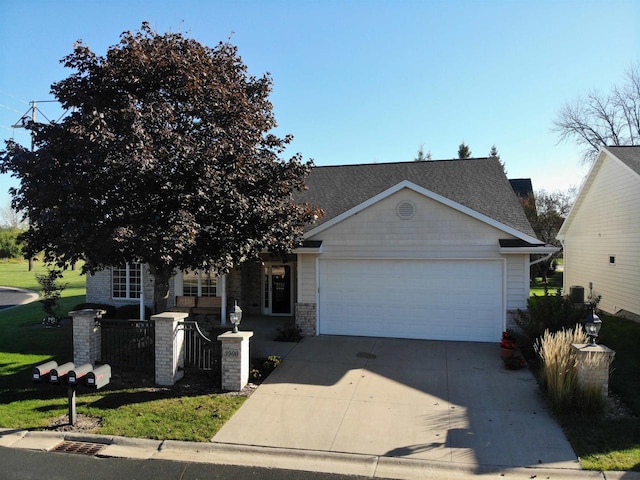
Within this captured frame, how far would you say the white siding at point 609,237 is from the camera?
14.3m

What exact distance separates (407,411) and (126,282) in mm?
13383

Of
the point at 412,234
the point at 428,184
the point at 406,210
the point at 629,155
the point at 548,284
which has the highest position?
the point at 629,155

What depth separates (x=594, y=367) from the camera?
22.6ft

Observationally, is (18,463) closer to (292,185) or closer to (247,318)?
(292,185)

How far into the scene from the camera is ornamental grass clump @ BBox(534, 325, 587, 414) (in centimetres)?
685

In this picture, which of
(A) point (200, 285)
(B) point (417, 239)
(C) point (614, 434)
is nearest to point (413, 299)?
(B) point (417, 239)

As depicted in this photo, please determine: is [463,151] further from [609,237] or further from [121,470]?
[121,470]

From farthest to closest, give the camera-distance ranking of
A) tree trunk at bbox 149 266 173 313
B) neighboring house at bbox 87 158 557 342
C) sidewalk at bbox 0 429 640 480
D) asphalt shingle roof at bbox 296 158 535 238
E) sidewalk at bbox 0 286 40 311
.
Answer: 1. sidewalk at bbox 0 286 40 311
2. asphalt shingle roof at bbox 296 158 535 238
3. neighboring house at bbox 87 158 557 342
4. tree trunk at bbox 149 266 173 313
5. sidewalk at bbox 0 429 640 480

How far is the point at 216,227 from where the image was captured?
905cm

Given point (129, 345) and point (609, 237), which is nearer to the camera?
point (129, 345)

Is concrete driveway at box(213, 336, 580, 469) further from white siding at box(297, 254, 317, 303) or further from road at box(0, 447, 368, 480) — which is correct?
white siding at box(297, 254, 317, 303)

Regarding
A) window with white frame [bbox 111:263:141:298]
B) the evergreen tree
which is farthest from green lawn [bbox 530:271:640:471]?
the evergreen tree

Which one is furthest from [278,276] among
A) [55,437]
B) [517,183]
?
[517,183]

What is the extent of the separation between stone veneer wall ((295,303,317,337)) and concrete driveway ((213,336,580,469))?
2.07 m
